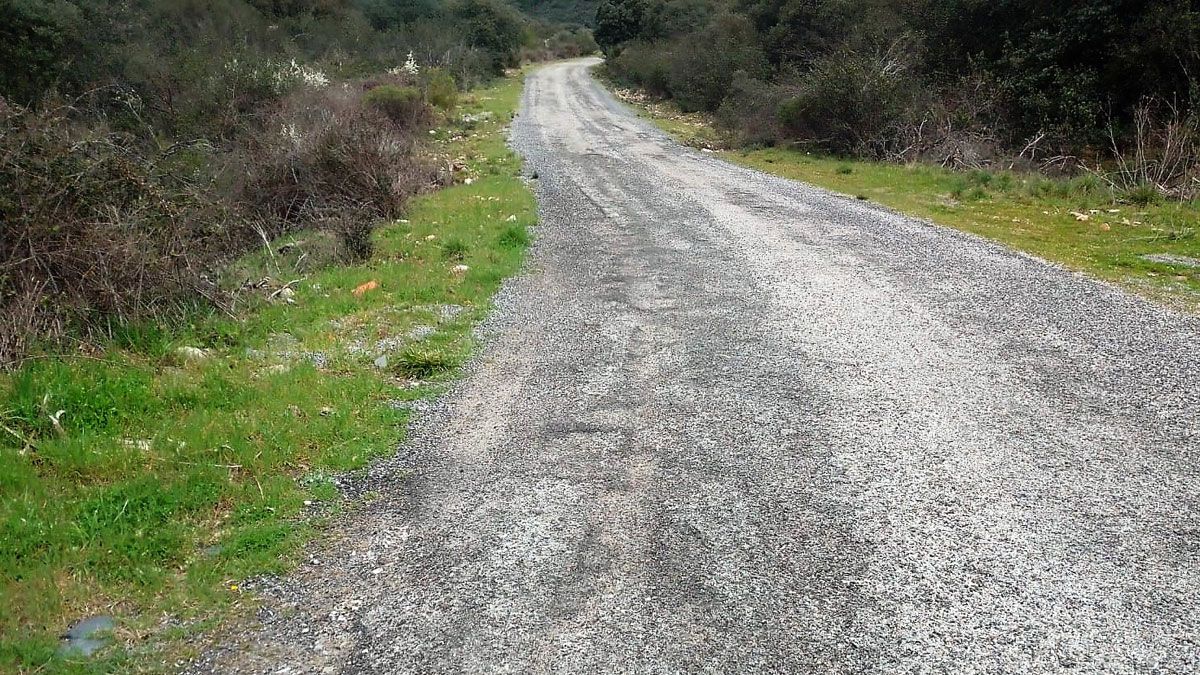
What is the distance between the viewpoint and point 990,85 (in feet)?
51.9

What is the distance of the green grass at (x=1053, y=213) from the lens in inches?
309

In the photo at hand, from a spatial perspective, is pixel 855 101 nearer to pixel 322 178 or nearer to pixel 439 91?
pixel 322 178

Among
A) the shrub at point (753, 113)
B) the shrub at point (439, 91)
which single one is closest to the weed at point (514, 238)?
the shrub at point (753, 113)

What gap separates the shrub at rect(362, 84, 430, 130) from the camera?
19.6 metres

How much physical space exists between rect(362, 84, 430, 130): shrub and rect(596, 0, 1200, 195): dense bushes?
7810 mm

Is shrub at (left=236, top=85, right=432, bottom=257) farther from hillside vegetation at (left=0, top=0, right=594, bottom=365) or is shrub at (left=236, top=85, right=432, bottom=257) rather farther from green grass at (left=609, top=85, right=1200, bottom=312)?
green grass at (left=609, top=85, right=1200, bottom=312)

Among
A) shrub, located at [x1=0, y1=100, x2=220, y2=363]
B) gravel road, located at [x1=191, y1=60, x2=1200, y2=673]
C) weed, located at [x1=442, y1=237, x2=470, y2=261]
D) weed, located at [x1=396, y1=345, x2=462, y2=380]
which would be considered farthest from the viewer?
weed, located at [x1=442, y1=237, x2=470, y2=261]

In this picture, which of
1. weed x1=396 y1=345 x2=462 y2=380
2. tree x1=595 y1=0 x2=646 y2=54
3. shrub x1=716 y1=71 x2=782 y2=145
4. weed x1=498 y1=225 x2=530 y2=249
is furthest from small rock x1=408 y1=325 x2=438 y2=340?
tree x1=595 y1=0 x2=646 y2=54

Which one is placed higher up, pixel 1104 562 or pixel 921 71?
pixel 921 71

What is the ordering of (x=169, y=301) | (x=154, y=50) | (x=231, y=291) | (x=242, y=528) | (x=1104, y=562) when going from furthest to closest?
(x=154, y=50) → (x=231, y=291) → (x=169, y=301) → (x=242, y=528) → (x=1104, y=562)

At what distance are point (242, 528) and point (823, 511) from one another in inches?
104

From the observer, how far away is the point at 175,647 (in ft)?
9.66

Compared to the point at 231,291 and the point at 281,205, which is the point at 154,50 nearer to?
the point at 281,205

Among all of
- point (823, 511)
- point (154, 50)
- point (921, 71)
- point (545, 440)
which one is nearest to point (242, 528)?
point (545, 440)
